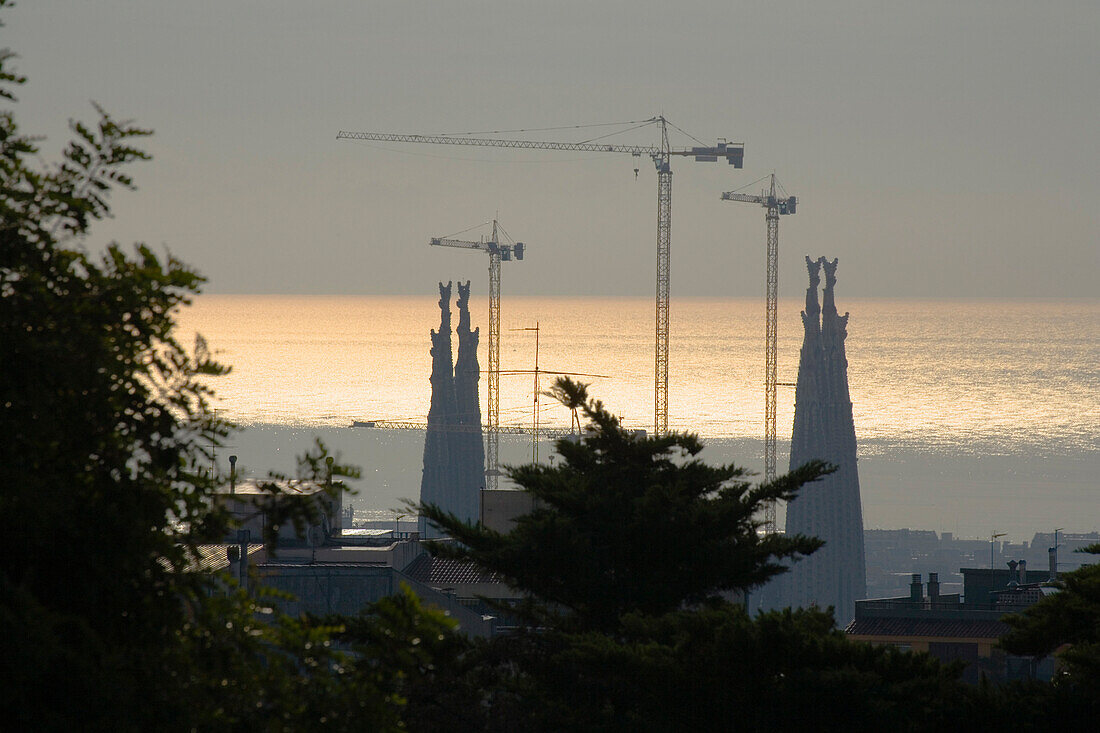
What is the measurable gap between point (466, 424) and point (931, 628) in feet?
424

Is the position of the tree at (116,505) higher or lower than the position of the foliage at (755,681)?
higher

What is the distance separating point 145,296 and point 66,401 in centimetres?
56

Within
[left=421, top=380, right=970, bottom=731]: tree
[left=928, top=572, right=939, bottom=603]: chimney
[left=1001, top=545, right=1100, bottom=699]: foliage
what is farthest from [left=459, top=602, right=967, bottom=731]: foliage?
[left=928, top=572, right=939, bottom=603]: chimney

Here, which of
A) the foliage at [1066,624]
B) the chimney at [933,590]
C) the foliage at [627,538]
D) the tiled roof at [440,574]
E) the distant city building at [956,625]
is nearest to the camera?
the foliage at [1066,624]

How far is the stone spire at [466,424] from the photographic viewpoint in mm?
168500

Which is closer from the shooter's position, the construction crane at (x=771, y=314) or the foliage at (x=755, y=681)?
the foliage at (x=755, y=681)

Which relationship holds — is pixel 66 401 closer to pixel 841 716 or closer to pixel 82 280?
pixel 82 280

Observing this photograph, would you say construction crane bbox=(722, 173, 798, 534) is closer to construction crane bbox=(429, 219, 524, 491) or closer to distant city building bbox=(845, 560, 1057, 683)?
construction crane bbox=(429, 219, 524, 491)

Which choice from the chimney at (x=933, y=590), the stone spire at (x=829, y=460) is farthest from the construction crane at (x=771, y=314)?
the chimney at (x=933, y=590)

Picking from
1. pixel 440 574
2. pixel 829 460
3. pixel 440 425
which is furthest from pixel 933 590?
pixel 440 425

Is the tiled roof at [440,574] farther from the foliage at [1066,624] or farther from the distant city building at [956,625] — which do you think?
the foliage at [1066,624]

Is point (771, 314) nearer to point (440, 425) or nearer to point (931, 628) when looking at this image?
point (440, 425)

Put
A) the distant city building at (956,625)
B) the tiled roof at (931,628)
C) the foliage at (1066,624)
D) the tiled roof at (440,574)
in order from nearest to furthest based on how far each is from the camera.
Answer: the foliage at (1066,624), the distant city building at (956,625), the tiled roof at (931,628), the tiled roof at (440,574)

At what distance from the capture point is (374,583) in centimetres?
3609
